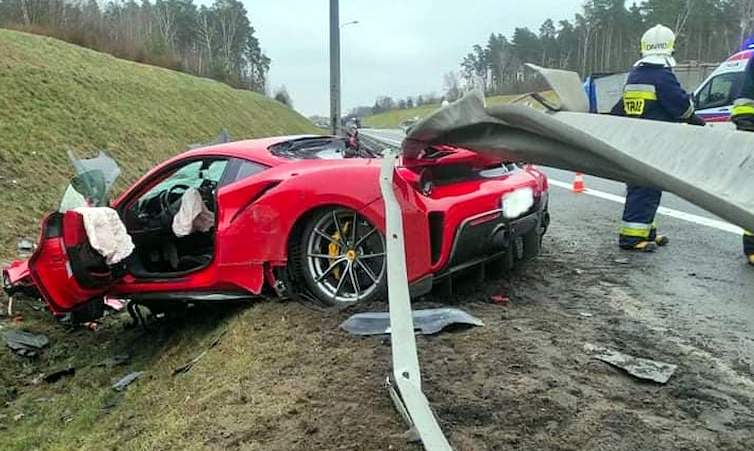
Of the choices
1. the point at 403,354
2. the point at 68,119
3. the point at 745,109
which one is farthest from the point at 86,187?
the point at 68,119

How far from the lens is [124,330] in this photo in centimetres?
642

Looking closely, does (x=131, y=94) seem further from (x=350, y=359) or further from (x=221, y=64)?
(x=221, y=64)

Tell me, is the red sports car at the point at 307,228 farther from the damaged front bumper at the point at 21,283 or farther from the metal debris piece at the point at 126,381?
the metal debris piece at the point at 126,381

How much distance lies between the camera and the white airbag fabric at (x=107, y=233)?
484 centimetres

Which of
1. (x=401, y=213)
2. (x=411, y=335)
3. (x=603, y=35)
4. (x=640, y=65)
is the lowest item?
(x=411, y=335)

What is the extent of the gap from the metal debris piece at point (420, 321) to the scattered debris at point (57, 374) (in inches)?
105

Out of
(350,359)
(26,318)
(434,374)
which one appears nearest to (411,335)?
(434,374)

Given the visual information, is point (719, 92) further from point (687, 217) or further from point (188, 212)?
point (188, 212)

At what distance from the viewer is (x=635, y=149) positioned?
6.98ft

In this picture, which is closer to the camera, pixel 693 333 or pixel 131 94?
pixel 693 333

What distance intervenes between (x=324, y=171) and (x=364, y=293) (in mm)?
834

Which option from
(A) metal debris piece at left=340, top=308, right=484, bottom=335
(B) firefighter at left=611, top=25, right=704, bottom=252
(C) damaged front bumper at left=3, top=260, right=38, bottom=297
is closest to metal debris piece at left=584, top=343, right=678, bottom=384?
(A) metal debris piece at left=340, top=308, right=484, bottom=335

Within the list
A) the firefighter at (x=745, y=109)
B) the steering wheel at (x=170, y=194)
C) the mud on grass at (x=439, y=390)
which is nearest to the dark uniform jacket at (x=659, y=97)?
the firefighter at (x=745, y=109)

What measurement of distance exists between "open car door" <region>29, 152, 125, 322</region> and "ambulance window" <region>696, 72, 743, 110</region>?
12.5 meters
